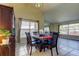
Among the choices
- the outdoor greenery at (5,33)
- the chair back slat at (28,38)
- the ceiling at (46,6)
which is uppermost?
the ceiling at (46,6)

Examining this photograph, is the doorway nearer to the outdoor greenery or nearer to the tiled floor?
the tiled floor

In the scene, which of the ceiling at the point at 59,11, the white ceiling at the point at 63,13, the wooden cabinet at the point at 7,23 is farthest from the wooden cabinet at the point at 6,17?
the white ceiling at the point at 63,13

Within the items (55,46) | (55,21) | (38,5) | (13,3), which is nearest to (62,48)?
(55,46)

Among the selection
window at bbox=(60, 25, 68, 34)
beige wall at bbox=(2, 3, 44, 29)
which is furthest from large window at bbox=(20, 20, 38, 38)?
window at bbox=(60, 25, 68, 34)

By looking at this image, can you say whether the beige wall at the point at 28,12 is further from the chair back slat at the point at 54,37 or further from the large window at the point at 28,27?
the chair back slat at the point at 54,37

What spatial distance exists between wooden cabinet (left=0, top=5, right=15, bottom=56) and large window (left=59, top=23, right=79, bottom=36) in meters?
1.18

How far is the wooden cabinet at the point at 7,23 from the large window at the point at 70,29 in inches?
46.4

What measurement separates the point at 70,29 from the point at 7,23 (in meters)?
1.49

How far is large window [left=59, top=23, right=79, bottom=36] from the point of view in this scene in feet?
9.38

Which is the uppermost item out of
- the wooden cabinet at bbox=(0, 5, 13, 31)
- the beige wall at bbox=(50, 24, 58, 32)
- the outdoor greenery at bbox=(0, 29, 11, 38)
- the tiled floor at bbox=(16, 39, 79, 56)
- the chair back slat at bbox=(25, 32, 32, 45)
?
the wooden cabinet at bbox=(0, 5, 13, 31)

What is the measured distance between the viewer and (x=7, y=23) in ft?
9.70

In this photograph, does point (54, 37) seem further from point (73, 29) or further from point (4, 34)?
point (4, 34)

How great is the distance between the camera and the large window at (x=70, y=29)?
286cm

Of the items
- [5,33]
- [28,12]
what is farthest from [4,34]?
[28,12]
